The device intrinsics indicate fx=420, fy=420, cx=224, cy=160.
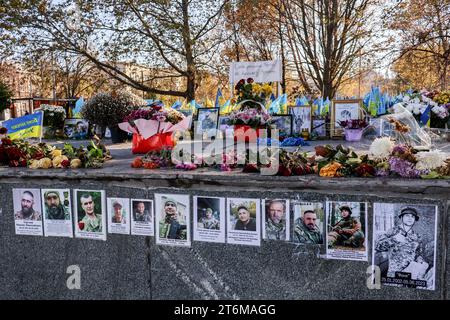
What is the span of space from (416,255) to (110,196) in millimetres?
1832

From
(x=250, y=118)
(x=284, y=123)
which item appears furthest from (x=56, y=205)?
(x=284, y=123)

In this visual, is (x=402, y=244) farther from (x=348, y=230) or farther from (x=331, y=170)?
(x=331, y=170)

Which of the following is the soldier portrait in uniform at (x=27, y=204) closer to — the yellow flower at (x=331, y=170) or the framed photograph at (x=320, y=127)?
the yellow flower at (x=331, y=170)

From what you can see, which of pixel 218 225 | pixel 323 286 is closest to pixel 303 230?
pixel 323 286

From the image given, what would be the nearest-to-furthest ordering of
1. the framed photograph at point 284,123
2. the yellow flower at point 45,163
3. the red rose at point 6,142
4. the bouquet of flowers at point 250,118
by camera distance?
the yellow flower at point 45,163 < the red rose at point 6,142 < the bouquet of flowers at point 250,118 < the framed photograph at point 284,123

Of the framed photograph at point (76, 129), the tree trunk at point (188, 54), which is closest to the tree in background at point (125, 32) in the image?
the tree trunk at point (188, 54)

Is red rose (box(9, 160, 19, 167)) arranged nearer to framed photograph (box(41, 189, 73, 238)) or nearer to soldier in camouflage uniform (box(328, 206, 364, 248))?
framed photograph (box(41, 189, 73, 238))

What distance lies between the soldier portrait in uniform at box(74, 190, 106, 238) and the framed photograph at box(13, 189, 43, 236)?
30 cm

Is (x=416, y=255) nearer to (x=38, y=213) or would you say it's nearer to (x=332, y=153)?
(x=332, y=153)

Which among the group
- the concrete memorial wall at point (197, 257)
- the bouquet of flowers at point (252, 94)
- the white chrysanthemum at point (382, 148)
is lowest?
the concrete memorial wall at point (197, 257)

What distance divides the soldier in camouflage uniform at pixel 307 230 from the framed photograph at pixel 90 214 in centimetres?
124

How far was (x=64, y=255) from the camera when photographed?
285cm

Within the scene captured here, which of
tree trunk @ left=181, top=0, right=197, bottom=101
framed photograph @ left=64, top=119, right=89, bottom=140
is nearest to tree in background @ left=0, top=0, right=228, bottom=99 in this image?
tree trunk @ left=181, top=0, right=197, bottom=101

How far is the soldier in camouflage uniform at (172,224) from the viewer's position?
2572 millimetres
